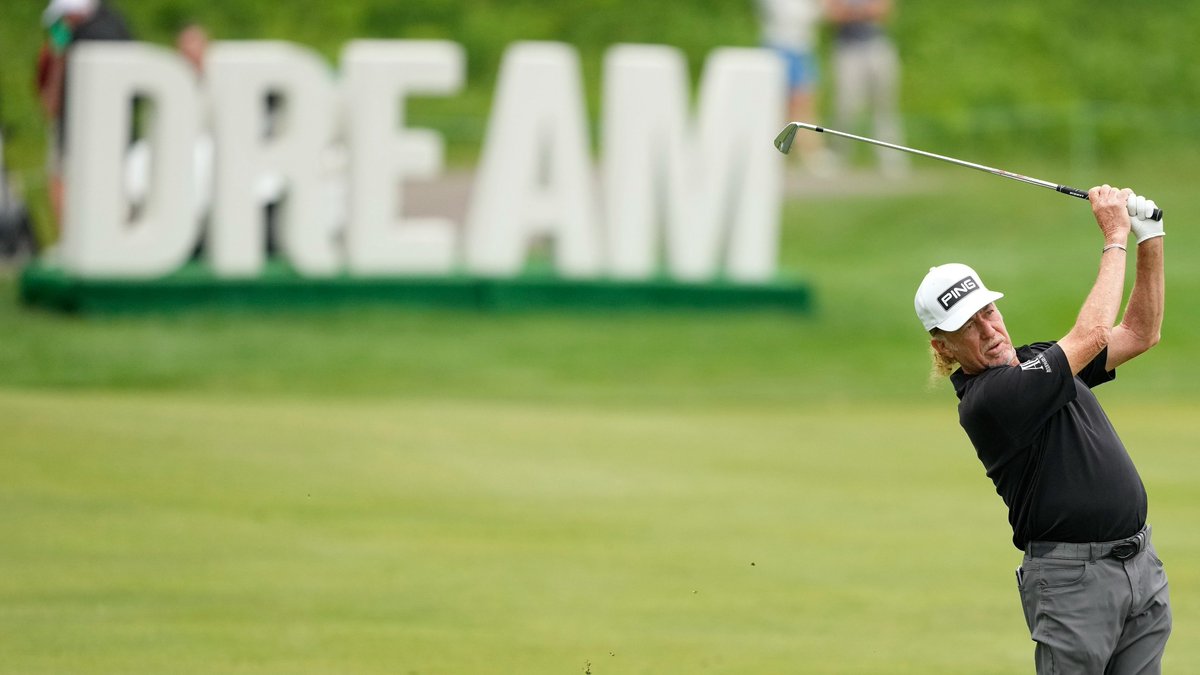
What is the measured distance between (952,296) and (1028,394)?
1.25 ft

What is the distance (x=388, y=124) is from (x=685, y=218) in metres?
3.03

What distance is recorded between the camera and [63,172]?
758 inches

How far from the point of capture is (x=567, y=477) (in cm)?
1294

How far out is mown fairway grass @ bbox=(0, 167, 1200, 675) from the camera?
8742 mm

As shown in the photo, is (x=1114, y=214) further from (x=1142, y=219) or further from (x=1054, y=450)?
(x=1054, y=450)

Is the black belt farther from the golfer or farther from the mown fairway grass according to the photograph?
the mown fairway grass

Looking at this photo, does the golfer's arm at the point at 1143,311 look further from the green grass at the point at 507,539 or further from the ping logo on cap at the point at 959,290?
the green grass at the point at 507,539

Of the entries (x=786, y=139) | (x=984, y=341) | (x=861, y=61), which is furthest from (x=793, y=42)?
(x=984, y=341)

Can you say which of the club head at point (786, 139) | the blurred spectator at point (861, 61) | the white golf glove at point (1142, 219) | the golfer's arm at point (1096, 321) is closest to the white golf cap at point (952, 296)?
the golfer's arm at point (1096, 321)

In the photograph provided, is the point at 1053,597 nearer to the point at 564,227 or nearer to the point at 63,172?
the point at 564,227

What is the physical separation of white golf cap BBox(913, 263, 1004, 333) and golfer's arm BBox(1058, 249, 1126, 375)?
27cm

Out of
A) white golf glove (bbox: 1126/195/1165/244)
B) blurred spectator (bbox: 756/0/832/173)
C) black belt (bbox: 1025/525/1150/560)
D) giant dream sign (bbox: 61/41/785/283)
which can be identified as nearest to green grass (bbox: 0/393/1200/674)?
black belt (bbox: 1025/525/1150/560)

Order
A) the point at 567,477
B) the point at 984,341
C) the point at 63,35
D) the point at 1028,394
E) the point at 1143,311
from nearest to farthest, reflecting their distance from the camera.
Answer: the point at 1028,394 → the point at 984,341 → the point at 1143,311 → the point at 567,477 → the point at 63,35

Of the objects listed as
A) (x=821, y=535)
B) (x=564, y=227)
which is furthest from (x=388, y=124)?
(x=821, y=535)
